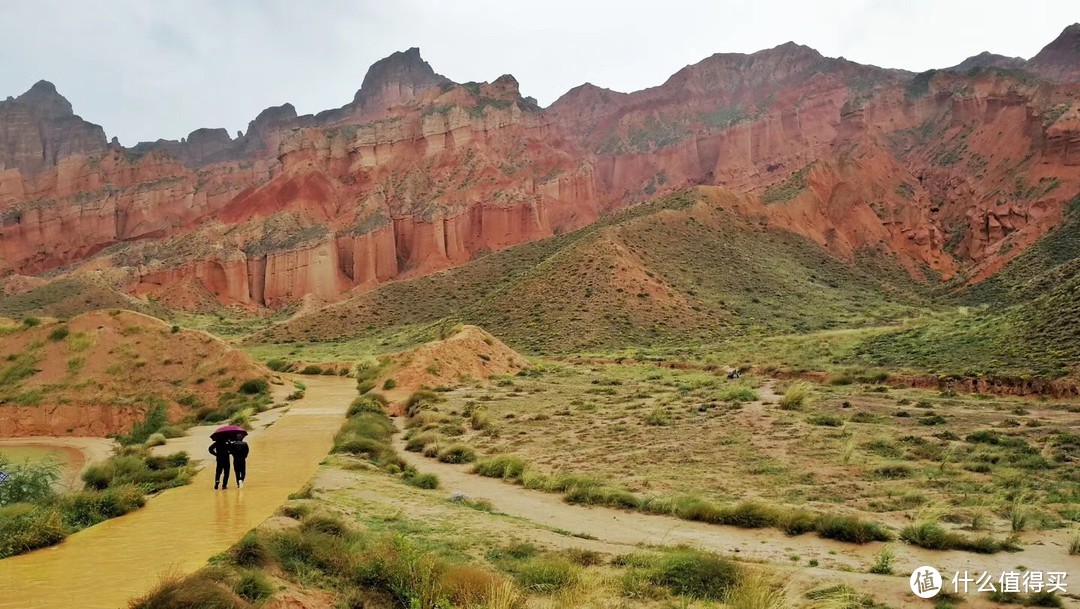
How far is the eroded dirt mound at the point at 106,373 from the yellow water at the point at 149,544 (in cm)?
1655

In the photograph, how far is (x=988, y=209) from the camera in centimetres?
7894

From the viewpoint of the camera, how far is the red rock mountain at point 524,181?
82125mm

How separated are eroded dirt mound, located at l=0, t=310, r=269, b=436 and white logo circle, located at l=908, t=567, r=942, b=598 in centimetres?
2815

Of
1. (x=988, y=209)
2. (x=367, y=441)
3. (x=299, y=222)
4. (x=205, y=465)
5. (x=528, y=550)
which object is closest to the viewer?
(x=528, y=550)

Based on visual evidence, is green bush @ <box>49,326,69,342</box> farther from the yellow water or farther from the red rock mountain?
the red rock mountain

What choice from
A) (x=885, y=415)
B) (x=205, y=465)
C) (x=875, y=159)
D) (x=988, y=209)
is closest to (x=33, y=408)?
(x=205, y=465)

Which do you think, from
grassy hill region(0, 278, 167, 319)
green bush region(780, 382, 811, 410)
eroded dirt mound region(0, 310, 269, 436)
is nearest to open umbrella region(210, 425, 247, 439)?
eroded dirt mound region(0, 310, 269, 436)

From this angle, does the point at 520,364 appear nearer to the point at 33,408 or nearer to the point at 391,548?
the point at 33,408

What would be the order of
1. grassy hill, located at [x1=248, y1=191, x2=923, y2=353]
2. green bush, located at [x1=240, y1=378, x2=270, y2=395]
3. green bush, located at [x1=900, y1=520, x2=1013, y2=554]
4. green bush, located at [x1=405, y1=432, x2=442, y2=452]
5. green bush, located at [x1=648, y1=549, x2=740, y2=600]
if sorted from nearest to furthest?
green bush, located at [x1=648, y1=549, x2=740, y2=600] < green bush, located at [x1=900, y1=520, x2=1013, y2=554] < green bush, located at [x1=405, y1=432, x2=442, y2=452] < green bush, located at [x1=240, y1=378, x2=270, y2=395] < grassy hill, located at [x1=248, y1=191, x2=923, y2=353]

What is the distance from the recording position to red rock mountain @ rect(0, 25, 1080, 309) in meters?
82.1

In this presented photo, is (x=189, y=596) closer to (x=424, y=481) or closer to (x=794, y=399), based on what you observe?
(x=424, y=481)

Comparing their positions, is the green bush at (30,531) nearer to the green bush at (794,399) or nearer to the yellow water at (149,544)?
the yellow water at (149,544)

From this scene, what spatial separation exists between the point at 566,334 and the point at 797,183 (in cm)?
4540

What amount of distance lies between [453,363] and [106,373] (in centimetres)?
1547
